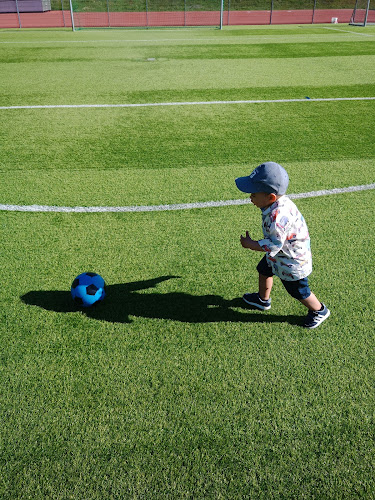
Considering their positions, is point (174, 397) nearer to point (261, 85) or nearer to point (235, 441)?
point (235, 441)

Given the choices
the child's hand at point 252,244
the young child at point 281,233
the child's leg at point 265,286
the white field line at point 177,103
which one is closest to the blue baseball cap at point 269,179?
the young child at point 281,233

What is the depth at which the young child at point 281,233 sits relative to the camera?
110 inches

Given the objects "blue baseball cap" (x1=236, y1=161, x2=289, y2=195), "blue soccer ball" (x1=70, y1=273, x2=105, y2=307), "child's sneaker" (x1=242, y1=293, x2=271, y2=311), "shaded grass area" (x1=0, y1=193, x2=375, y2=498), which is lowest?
"shaded grass area" (x1=0, y1=193, x2=375, y2=498)

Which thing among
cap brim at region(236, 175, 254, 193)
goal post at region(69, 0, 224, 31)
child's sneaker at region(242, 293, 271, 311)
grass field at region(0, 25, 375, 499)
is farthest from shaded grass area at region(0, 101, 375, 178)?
goal post at region(69, 0, 224, 31)

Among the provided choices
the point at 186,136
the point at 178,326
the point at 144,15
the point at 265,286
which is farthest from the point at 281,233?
the point at 144,15

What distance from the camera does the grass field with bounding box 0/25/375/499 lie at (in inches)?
94.9

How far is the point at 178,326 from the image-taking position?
340cm

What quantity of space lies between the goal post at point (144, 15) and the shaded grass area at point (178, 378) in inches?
1044

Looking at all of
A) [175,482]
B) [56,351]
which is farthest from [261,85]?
[175,482]

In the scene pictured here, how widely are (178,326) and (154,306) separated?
1.06ft

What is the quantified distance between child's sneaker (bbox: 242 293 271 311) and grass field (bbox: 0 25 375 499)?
0.09 metres

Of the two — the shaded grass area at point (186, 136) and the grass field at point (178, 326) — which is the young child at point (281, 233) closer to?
the grass field at point (178, 326)

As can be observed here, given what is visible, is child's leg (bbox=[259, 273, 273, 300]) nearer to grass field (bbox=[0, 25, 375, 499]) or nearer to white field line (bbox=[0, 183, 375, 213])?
grass field (bbox=[0, 25, 375, 499])

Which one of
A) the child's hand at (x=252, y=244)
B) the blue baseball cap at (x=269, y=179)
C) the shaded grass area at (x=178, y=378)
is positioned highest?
the blue baseball cap at (x=269, y=179)
